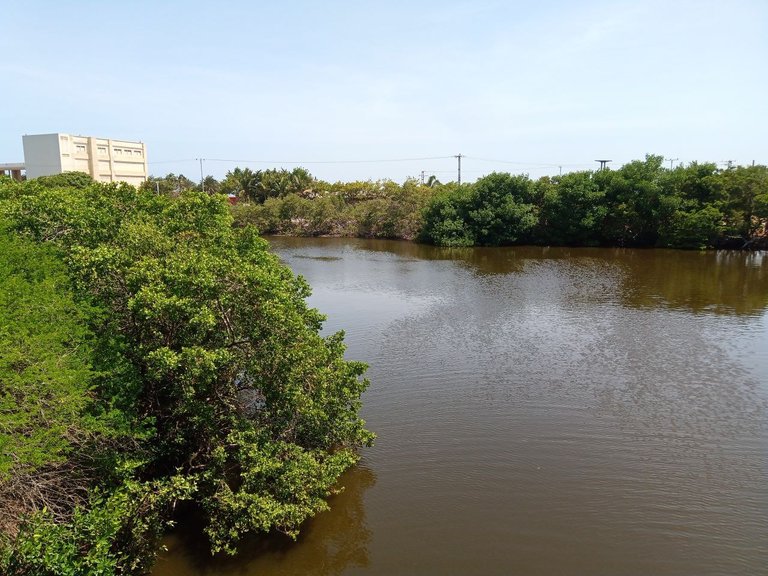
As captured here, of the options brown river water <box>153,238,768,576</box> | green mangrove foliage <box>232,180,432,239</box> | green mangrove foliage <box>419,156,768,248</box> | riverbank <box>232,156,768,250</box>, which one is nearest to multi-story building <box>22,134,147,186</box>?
green mangrove foliage <box>232,180,432,239</box>

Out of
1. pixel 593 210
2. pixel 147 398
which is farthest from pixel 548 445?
pixel 593 210

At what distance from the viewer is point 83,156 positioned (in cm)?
6638

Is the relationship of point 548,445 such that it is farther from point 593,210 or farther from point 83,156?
point 83,156

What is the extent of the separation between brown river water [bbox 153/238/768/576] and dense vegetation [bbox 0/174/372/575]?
3.62ft

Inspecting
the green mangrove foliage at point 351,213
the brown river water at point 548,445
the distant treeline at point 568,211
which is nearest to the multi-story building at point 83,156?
the green mangrove foliage at point 351,213

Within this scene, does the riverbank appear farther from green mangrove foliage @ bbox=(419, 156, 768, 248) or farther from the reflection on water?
the reflection on water

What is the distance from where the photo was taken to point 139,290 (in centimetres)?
912

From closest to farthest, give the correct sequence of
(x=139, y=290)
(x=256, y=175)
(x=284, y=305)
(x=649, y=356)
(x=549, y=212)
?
(x=139, y=290), (x=284, y=305), (x=649, y=356), (x=549, y=212), (x=256, y=175)

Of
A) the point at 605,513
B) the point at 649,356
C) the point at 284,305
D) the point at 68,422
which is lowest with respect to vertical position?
the point at 605,513

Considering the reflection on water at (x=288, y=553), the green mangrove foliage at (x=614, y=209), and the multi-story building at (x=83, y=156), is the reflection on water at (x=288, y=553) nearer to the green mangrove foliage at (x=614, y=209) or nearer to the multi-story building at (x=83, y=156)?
the green mangrove foliage at (x=614, y=209)

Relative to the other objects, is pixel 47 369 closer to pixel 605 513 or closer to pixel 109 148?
pixel 605 513

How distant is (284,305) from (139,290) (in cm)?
242

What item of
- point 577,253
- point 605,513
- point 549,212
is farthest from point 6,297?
point 549,212

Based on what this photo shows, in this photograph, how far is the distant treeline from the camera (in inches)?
1529
